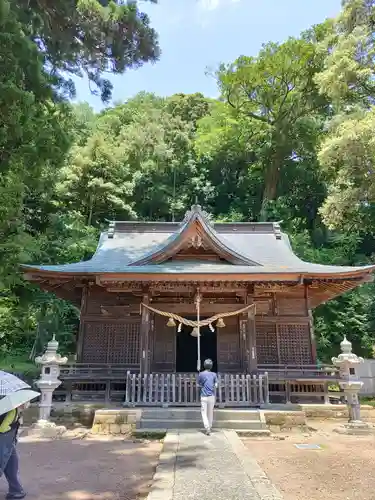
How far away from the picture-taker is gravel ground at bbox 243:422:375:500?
475cm

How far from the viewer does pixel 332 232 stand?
81.9 ft

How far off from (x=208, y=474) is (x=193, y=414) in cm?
403

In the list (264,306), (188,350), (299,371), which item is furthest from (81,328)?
(299,371)

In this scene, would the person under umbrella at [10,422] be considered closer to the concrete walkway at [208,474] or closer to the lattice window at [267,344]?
the concrete walkway at [208,474]

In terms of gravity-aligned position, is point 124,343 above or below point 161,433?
above

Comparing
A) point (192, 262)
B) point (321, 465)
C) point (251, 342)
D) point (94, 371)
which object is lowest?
point (321, 465)

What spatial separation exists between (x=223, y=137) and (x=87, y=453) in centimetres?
2765

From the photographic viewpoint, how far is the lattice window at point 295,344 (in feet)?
38.5

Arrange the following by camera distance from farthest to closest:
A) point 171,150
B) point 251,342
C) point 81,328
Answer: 1. point 171,150
2. point 81,328
3. point 251,342

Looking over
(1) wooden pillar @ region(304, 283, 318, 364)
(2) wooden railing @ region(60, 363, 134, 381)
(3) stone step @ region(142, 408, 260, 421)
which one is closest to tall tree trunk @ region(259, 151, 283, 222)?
(1) wooden pillar @ region(304, 283, 318, 364)

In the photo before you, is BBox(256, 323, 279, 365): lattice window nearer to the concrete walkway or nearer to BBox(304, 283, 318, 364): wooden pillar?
BBox(304, 283, 318, 364): wooden pillar

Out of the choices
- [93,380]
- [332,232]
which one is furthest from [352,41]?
[93,380]

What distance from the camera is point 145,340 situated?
10453mm

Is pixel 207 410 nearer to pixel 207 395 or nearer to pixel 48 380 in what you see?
pixel 207 395
